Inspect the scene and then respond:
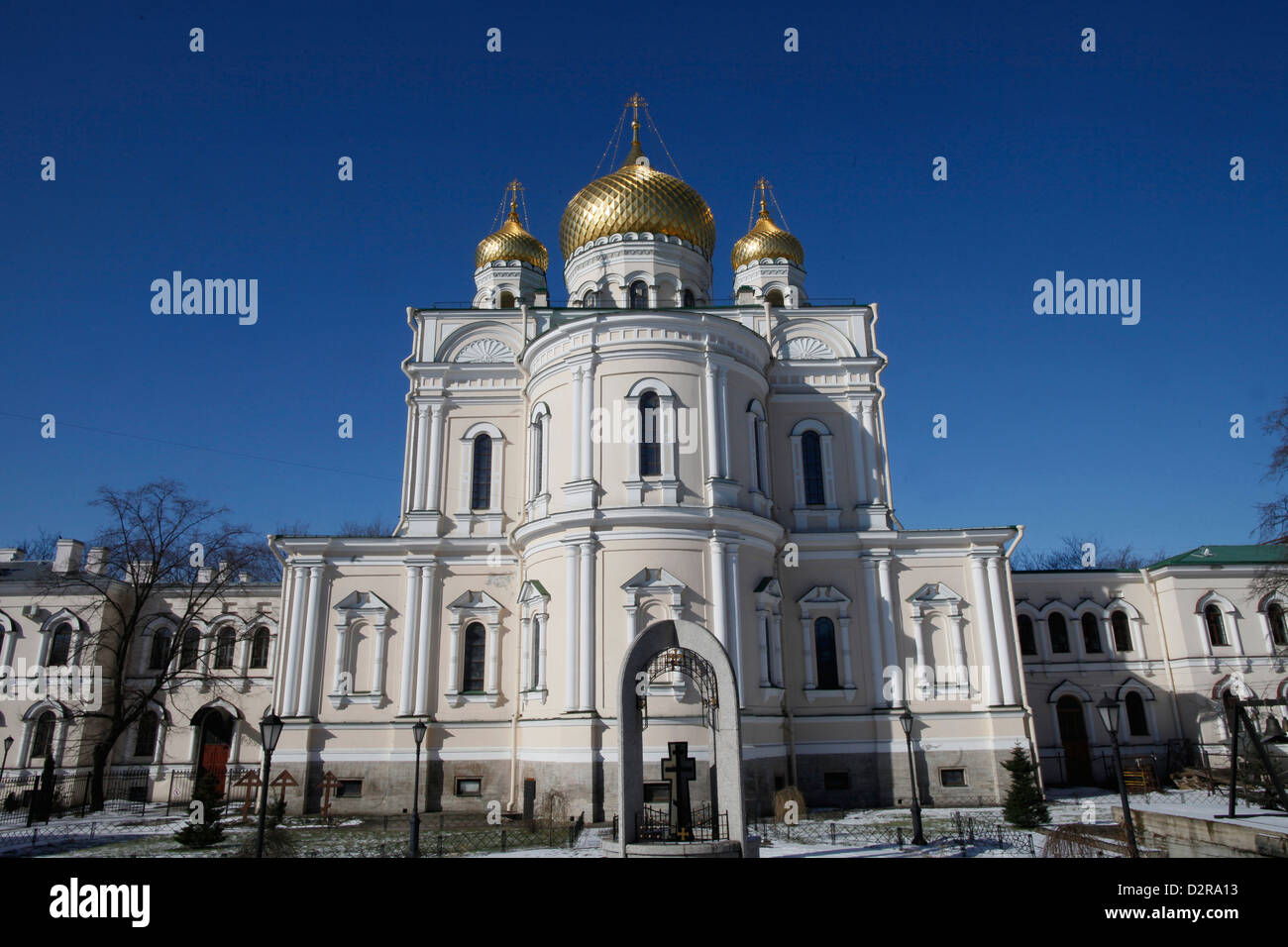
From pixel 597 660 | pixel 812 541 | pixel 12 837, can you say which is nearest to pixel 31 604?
pixel 12 837

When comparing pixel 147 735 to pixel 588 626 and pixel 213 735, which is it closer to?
pixel 213 735

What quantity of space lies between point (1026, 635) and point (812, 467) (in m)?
11.0

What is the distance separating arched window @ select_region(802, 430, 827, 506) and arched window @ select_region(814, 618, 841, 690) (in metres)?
3.61

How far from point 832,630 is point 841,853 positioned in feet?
29.5

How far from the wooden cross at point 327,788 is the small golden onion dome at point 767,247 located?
22.3 m

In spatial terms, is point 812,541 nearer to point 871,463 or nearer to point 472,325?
point 871,463

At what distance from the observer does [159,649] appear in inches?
1168

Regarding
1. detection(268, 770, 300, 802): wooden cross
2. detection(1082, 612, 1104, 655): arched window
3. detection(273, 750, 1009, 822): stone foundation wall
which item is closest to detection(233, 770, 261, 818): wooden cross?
detection(268, 770, 300, 802): wooden cross

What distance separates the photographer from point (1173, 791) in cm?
2305

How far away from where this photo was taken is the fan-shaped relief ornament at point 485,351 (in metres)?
25.3

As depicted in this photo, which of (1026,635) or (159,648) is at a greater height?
(159,648)

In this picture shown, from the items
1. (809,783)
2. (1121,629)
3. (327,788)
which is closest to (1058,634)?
(1121,629)

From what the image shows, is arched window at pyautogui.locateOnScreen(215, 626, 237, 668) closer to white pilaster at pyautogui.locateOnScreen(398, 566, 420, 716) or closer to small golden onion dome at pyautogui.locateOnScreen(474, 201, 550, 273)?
white pilaster at pyautogui.locateOnScreen(398, 566, 420, 716)

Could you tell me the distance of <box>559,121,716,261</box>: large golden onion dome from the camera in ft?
88.3
